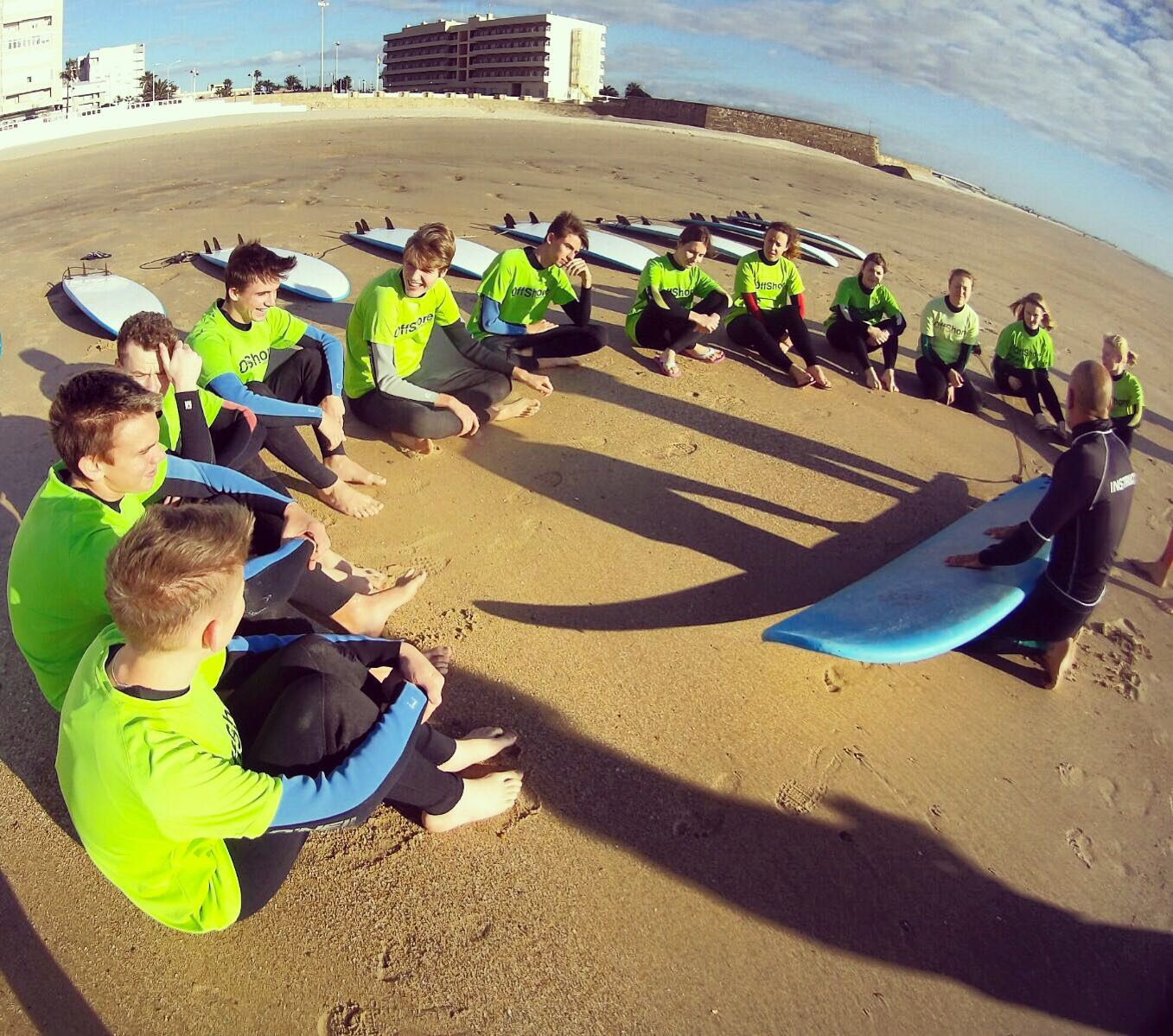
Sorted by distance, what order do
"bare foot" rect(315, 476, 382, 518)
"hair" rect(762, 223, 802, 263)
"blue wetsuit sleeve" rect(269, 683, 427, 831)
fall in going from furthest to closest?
"hair" rect(762, 223, 802, 263) → "bare foot" rect(315, 476, 382, 518) → "blue wetsuit sleeve" rect(269, 683, 427, 831)

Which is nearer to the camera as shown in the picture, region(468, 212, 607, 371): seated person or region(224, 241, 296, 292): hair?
region(224, 241, 296, 292): hair

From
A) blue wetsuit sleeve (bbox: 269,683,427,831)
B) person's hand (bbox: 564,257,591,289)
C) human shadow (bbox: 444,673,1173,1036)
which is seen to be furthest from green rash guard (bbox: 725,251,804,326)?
blue wetsuit sleeve (bbox: 269,683,427,831)

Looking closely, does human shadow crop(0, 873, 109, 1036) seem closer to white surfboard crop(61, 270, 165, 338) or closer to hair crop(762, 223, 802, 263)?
white surfboard crop(61, 270, 165, 338)

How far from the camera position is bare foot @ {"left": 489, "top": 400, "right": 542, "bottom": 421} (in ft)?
15.9

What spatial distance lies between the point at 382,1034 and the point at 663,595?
2.06 metres

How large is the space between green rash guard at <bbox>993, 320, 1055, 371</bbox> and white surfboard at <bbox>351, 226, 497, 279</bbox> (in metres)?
4.34

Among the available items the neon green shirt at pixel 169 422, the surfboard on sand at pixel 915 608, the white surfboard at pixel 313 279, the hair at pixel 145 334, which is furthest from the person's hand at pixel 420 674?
the white surfboard at pixel 313 279

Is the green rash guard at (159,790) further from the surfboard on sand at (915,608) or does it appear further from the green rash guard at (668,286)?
the green rash guard at (668,286)

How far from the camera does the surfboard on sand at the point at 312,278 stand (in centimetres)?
641

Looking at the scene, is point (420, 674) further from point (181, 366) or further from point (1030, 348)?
point (1030, 348)

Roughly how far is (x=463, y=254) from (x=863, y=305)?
11.7 ft

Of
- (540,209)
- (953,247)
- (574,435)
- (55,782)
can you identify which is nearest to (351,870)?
(55,782)

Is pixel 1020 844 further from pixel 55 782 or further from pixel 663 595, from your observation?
pixel 55 782

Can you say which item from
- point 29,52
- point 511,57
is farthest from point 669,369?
point 511,57
